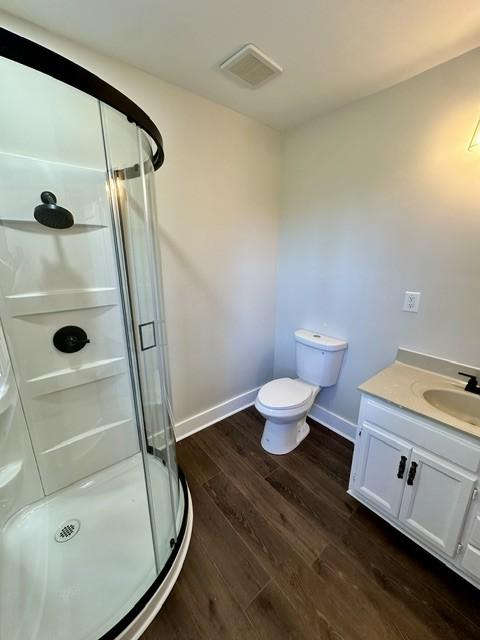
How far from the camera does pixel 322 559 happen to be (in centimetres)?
123

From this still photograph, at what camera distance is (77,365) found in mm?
1477

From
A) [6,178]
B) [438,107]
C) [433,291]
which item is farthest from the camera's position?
Answer: [433,291]

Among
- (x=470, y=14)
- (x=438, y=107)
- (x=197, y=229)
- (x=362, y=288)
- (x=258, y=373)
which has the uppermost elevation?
(x=470, y=14)

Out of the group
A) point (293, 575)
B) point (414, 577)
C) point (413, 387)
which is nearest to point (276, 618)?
point (293, 575)

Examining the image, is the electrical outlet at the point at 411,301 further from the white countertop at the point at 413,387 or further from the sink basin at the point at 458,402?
the sink basin at the point at 458,402

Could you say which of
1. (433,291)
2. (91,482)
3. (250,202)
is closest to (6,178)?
(250,202)

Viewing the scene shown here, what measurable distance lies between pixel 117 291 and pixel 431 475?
6.01 ft

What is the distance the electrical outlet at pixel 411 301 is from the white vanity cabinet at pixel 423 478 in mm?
650

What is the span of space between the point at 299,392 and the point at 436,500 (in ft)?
2.90

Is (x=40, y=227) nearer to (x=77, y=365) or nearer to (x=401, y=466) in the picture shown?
(x=77, y=365)

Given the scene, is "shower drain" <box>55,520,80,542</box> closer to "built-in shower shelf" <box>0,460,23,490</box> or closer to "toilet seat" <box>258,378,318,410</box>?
"built-in shower shelf" <box>0,460,23,490</box>

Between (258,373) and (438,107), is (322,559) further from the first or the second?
(438,107)

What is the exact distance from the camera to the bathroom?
3.48ft

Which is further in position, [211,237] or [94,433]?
[211,237]
